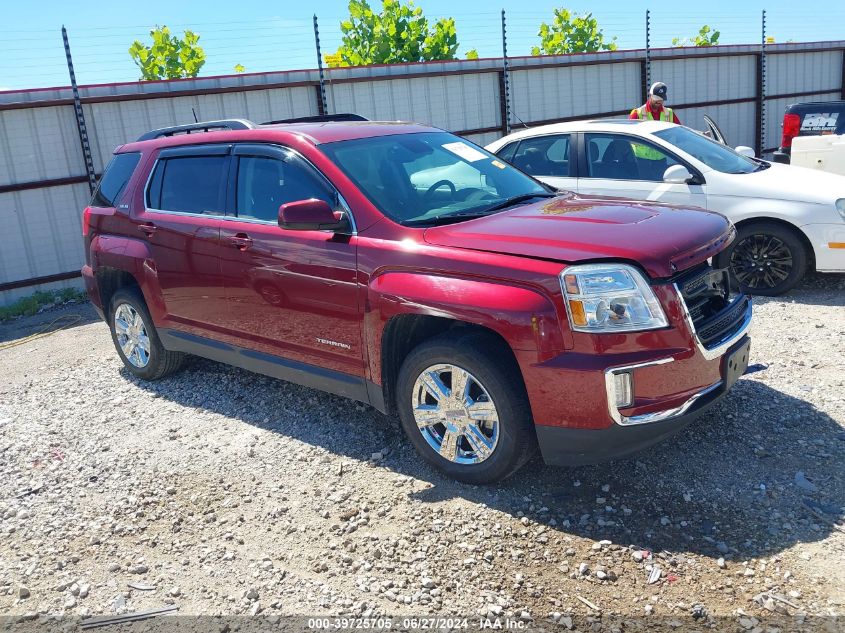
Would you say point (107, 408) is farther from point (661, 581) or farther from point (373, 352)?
point (661, 581)

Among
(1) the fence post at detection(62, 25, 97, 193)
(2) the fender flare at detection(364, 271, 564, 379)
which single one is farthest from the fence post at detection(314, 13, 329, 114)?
(2) the fender flare at detection(364, 271, 564, 379)

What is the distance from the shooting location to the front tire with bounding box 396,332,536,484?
12.1 ft

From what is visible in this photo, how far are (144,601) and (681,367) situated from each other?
8.45ft

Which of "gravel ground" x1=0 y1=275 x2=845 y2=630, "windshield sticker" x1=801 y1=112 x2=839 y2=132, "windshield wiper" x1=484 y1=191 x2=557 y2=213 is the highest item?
"windshield wiper" x1=484 y1=191 x2=557 y2=213

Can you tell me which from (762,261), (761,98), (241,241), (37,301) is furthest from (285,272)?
(761,98)

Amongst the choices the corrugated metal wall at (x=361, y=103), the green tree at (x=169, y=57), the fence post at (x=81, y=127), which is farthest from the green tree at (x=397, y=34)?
the fence post at (x=81, y=127)

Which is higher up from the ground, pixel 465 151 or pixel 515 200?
pixel 465 151

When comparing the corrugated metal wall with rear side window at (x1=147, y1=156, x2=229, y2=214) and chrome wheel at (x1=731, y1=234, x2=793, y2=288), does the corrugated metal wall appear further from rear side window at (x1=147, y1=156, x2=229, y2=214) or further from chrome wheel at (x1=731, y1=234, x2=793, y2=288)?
chrome wheel at (x1=731, y1=234, x2=793, y2=288)

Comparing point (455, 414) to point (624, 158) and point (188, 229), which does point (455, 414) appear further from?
point (624, 158)

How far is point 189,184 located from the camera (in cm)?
534

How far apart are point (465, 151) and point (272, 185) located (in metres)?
1.27

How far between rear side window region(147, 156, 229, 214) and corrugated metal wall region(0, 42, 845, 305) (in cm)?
536

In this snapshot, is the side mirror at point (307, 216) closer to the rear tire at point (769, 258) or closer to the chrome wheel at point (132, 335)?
the chrome wheel at point (132, 335)

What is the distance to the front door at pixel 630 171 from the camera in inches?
291
